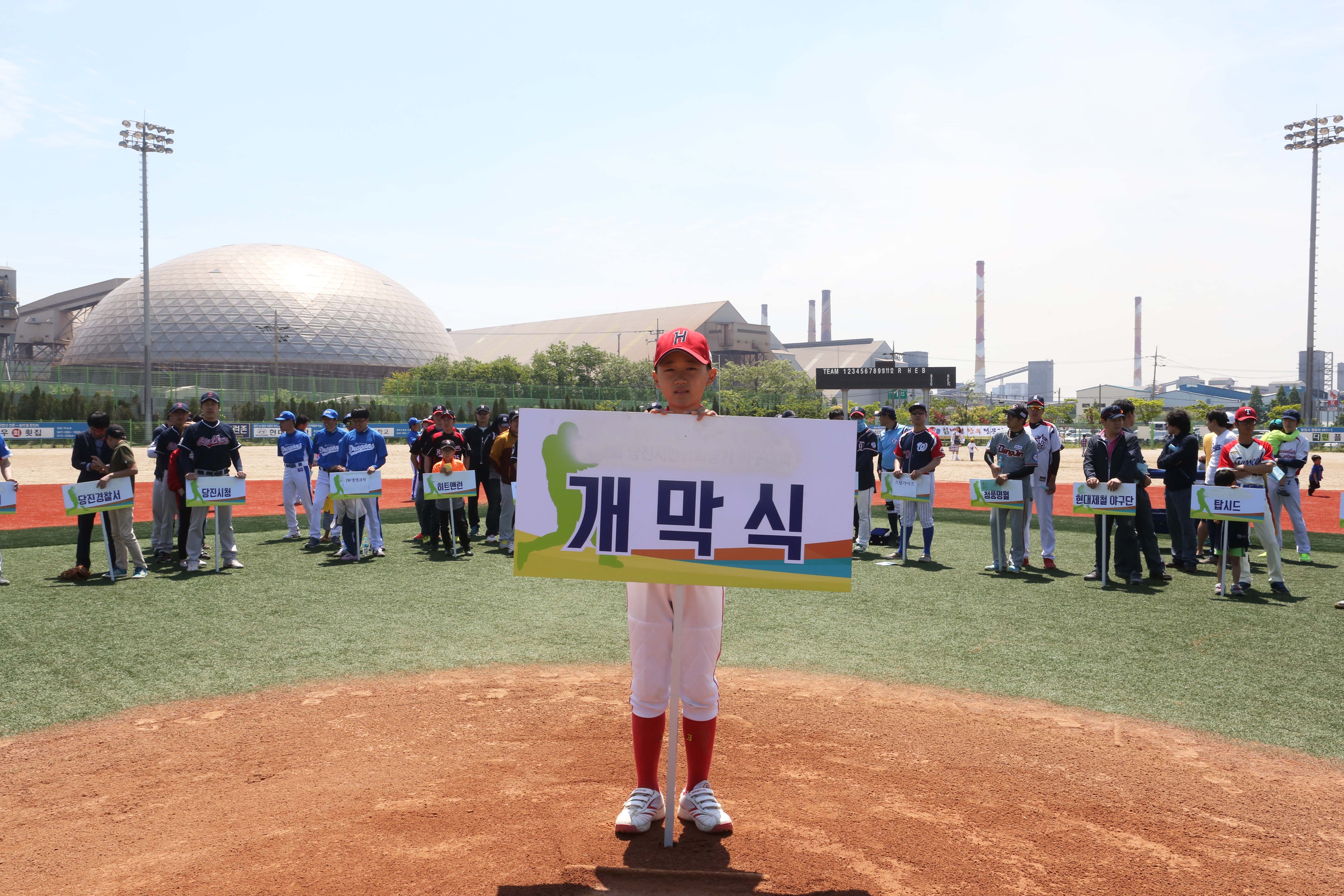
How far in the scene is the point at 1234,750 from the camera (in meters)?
4.61

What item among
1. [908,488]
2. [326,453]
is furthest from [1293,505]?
[326,453]

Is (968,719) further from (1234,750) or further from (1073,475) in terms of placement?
(1073,475)

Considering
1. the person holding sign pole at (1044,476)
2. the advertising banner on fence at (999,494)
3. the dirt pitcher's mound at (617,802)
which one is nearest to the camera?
the dirt pitcher's mound at (617,802)

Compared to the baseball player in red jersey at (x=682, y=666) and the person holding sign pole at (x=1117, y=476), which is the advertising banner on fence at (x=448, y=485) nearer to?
the person holding sign pole at (x=1117, y=476)

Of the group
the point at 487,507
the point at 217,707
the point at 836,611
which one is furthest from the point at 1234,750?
the point at 487,507

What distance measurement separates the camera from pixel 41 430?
38969 mm

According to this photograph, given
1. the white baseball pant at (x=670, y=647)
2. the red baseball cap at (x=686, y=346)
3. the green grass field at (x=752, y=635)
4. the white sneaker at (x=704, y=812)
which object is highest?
the red baseball cap at (x=686, y=346)

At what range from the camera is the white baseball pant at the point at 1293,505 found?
9.62 meters

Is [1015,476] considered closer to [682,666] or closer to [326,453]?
[682,666]

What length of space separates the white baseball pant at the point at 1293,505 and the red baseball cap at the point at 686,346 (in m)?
8.63

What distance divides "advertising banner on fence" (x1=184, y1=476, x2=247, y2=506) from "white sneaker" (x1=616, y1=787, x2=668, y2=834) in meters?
7.73

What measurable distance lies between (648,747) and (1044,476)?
28.1 feet

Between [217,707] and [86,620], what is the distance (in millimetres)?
3182

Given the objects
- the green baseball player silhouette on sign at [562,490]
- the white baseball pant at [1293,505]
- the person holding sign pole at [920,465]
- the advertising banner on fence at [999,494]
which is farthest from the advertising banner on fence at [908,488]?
the green baseball player silhouette on sign at [562,490]
